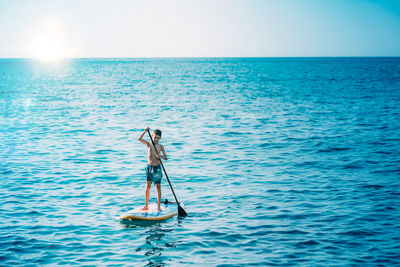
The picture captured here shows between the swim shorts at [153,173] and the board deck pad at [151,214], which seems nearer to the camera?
the board deck pad at [151,214]

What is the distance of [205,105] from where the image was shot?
4500 cm

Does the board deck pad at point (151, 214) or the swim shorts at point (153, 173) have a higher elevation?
the swim shorts at point (153, 173)

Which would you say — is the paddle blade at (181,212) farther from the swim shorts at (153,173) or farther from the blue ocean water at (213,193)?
the swim shorts at (153,173)

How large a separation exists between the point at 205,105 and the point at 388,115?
1882 cm

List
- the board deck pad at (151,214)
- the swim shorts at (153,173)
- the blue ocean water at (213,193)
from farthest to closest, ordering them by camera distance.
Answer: the swim shorts at (153,173) < the board deck pad at (151,214) < the blue ocean water at (213,193)

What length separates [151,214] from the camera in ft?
40.5

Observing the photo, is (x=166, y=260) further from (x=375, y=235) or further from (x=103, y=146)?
(x=103, y=146)

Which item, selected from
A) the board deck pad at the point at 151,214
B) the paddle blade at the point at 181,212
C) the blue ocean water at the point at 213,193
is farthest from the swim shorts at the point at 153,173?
the blue ocean water at the point at 213,193

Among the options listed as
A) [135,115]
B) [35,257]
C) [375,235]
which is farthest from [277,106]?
[35,257]

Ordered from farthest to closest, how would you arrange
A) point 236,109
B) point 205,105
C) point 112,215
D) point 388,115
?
1. point 205,105
2. point 236,109
3. point 388,115
4. point 112,215

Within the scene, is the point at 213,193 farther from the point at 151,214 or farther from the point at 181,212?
the point at 151,214

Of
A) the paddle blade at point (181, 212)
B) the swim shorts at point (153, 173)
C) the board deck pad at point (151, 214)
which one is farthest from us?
the paddle blade at point (181, 212)

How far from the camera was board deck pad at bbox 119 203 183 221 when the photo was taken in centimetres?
1212

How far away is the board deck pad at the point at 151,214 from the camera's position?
12117mm
